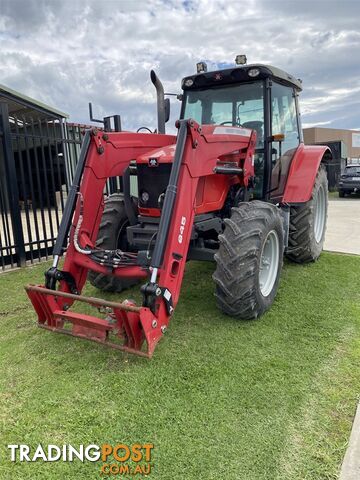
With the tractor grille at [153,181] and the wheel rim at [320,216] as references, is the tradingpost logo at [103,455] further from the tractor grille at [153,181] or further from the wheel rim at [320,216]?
the wheel rim at [320,216]

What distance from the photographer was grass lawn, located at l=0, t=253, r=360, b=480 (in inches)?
80.4

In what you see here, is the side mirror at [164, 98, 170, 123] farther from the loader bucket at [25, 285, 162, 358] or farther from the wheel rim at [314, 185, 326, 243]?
the wheel rim at [314, 185, 326, 243]

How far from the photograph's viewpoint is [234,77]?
429 cm

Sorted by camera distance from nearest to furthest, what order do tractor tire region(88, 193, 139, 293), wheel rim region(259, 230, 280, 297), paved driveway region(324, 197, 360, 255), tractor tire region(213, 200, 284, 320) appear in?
tractor tire region(213, 200, 284, 320) < wheel rim region(259, 230, 280, 297) < tractor tire region(88, 193, 139, 293) < paved driveway region(324, 197, 360, 255)

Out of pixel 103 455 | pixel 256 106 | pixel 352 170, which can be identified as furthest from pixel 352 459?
pixel 352 170

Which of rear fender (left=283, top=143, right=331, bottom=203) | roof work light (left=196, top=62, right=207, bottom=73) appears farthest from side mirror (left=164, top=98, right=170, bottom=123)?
rear fender (left=283, top=143, right=331, bottom=203)

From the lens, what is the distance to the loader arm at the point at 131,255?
280 cm

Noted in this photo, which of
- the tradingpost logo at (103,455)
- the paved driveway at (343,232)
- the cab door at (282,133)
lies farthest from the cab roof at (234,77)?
the tradingpost logo at (103,455)

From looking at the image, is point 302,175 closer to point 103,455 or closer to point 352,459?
point 352,459

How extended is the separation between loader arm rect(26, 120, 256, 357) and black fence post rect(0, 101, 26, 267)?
99.2 inches

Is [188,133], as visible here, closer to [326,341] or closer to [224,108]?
[224,108]

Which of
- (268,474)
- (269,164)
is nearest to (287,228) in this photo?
(269,164)

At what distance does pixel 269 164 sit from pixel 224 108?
2.77ft

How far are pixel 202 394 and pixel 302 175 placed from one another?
3.38 meters
